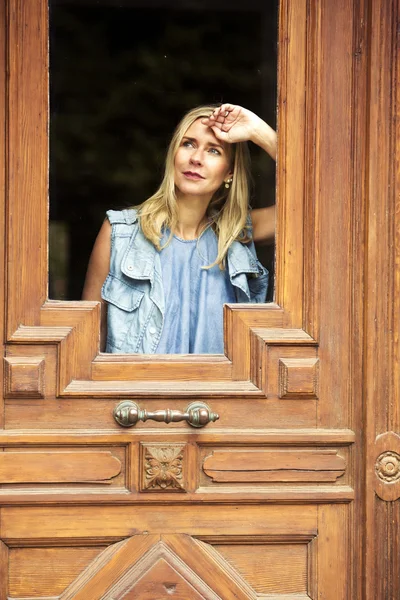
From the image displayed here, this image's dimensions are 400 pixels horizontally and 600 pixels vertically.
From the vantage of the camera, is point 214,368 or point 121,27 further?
point 121,27

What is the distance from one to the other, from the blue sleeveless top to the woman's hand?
0.22m

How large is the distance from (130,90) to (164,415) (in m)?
0.80

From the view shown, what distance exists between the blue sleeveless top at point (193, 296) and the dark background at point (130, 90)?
12cm

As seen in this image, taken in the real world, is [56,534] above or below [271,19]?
below

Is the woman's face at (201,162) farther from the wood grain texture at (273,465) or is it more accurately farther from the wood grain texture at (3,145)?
the wood grain texture at (273,465)

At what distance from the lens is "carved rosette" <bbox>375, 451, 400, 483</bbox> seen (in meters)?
2.08

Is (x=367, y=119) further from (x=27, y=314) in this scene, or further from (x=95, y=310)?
(x=27, y=314)

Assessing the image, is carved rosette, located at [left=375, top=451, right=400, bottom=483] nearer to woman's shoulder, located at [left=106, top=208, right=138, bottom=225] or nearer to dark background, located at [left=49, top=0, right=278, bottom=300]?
dark background, located at [left=49, top=0, right=278, bottom=300]

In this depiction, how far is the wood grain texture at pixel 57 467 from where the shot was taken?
203 cm

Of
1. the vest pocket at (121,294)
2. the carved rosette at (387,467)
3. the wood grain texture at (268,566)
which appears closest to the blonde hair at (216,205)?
the vest pocket at (121,294)

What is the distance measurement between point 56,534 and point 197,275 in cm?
64

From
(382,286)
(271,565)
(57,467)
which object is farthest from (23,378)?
(382,286)

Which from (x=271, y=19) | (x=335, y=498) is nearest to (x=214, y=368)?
(x=335, y=498)

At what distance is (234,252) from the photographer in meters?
2.17
